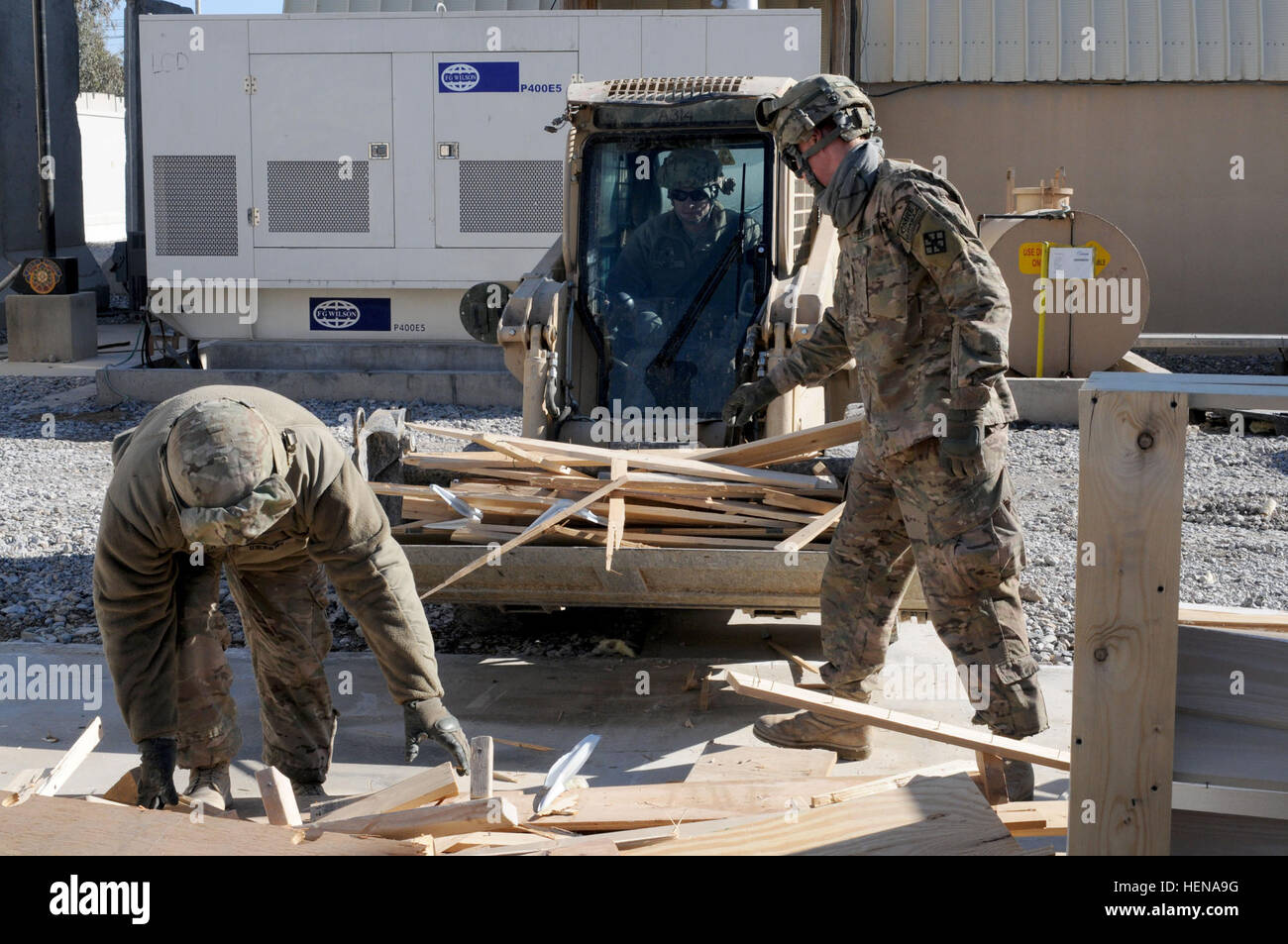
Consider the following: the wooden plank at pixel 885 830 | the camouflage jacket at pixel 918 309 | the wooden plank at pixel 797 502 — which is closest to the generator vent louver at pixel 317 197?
the wooden plank at pixel 797 502

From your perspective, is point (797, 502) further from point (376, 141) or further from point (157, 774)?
point (376, 141)

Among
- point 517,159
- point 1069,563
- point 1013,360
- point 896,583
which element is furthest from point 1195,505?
point 517,159

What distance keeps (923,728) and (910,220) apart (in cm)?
165

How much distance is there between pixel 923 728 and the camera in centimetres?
430

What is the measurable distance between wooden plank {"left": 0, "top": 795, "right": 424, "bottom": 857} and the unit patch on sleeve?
2509 millimetres

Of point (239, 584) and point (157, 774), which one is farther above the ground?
point (239, 584)

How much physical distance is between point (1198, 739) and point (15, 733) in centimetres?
452

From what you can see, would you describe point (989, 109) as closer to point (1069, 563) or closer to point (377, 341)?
point (377, 341)

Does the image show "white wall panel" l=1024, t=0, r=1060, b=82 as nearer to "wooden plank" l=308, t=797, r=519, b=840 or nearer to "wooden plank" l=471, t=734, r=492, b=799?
"wooden plank" l=471, t=734, r=492, b=799

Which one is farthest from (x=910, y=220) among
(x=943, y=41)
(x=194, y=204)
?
(x=943, y=41)

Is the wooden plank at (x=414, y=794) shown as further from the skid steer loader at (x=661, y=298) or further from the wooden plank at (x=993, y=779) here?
the skid steer loader at (x=661, y=298)

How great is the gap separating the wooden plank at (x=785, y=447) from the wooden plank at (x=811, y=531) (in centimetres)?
35

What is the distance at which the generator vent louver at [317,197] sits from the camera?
12.2m

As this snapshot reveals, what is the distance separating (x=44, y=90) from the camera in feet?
47.1
